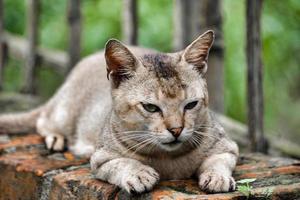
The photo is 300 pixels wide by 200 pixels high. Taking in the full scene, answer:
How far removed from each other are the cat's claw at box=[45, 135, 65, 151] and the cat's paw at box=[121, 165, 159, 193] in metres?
1.33

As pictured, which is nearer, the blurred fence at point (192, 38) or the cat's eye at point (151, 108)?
the cat's eye at point (151, 108)

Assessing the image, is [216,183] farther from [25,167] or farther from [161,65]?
[25,167]

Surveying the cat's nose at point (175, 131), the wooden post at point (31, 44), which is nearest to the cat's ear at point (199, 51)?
the cat's nose at point (175, 131)

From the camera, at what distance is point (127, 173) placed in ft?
10.9

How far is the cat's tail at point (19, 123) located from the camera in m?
4.94

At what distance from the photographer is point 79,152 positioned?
4.48 meters

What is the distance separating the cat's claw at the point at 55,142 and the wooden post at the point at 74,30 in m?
1.30

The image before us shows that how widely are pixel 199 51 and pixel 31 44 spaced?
3.34 meters

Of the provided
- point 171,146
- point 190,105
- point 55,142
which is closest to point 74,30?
point 55,142

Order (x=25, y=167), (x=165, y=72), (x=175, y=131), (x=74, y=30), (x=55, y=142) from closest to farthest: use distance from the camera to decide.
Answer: (x=175, y=131)
(x=165, y=72)
(x=25, y=167)
(x=55, y=142)
(x=74, y=30)

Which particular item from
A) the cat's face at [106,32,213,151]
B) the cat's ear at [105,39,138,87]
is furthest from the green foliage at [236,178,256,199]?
the cat's ear at [105,39,138,87]

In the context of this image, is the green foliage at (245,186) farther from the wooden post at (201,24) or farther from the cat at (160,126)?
the wooden post at (201,24)

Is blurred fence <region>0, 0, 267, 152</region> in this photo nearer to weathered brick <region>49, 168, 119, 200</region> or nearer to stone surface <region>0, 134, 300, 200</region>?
stone surface <region>0, 134, 300, 200</region>

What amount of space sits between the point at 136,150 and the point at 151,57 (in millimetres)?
514
